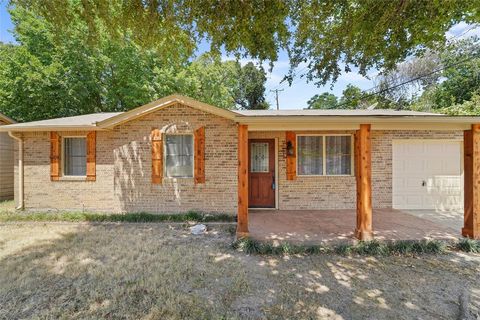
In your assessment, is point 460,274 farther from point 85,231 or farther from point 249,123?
point 85,231

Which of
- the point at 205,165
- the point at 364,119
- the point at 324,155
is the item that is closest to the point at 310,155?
the point at 324,155

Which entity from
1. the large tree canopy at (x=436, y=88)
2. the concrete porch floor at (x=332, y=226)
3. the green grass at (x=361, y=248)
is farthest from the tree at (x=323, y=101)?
the green grass at (x=361, y=248)

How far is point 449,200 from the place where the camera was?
7738 millimetres

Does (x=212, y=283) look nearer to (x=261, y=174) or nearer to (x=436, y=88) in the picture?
(x=261, y=174)

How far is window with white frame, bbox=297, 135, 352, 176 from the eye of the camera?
7848mm

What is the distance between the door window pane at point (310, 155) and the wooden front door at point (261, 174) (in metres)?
0.91

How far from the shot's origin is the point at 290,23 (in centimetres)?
505

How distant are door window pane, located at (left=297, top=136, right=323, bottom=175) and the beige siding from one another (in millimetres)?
11588

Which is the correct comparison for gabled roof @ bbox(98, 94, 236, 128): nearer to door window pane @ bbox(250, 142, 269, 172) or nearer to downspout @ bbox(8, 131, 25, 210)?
door window pane @ bbox(250, 142, 269, 172)

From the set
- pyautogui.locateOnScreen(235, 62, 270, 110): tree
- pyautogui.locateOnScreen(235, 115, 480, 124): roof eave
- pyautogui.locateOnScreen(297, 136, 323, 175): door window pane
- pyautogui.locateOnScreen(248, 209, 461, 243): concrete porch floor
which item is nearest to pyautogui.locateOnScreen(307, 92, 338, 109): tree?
pyautogui.locateOnScreen(235, 62, 270, 110): tree

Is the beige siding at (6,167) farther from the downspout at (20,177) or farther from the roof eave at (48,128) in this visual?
the roof eave at (48,128)

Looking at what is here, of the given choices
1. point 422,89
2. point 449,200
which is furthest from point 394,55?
point 422,89

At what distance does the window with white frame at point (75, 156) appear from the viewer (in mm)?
7868

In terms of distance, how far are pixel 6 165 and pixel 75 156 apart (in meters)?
4.64
